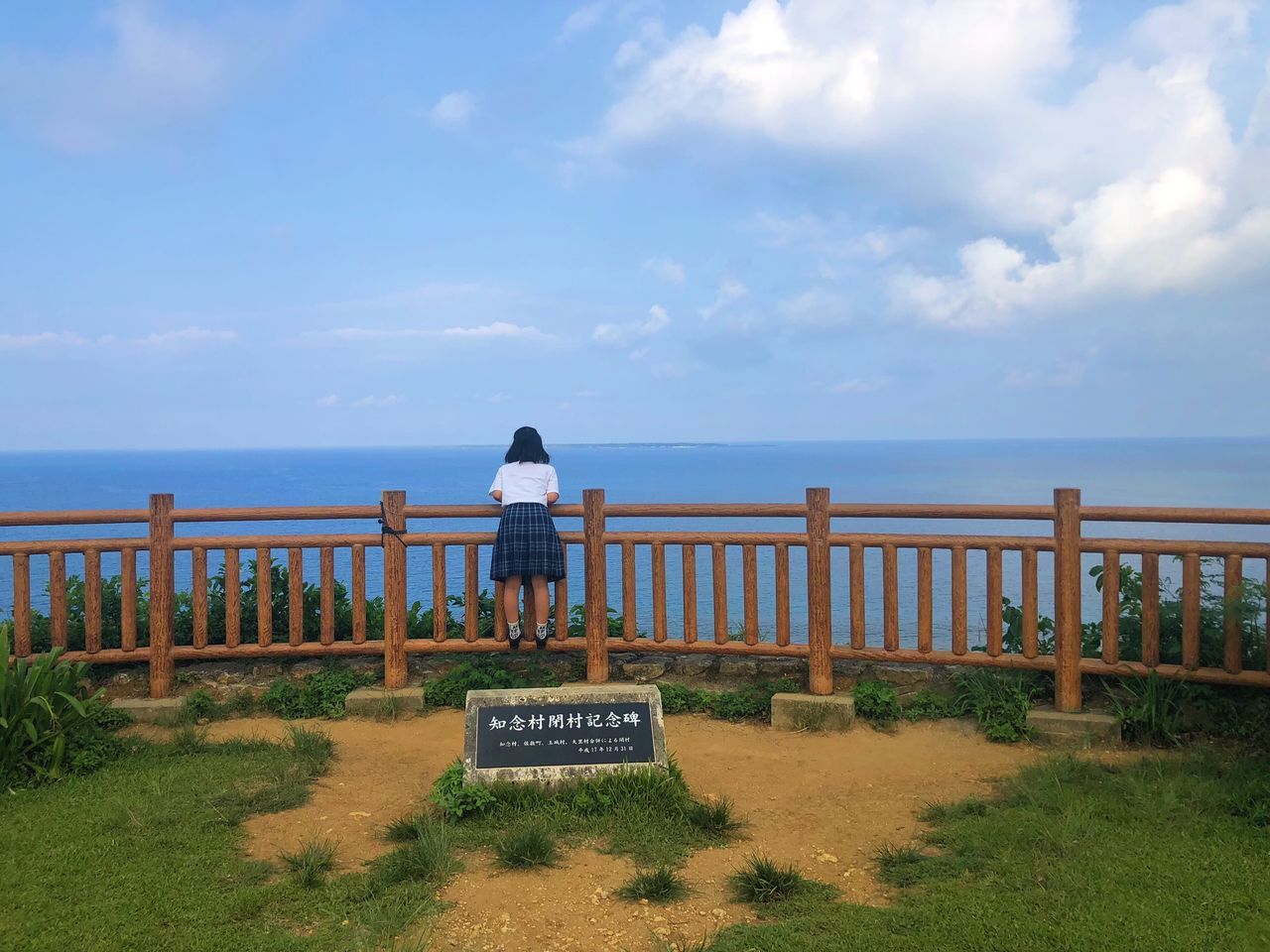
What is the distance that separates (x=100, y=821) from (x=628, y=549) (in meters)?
3.61

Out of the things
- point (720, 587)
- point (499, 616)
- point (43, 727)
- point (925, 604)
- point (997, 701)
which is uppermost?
point (720, 587)

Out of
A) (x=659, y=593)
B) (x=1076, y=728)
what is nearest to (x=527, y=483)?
(x=659, y=593)

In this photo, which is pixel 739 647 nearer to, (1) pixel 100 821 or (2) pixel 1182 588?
(2) pixel 1182 588

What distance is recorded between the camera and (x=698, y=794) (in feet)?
16.9

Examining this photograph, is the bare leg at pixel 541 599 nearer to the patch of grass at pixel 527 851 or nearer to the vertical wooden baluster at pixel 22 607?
the patch of grass at pixel 527 851

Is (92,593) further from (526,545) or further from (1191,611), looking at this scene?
(1191,611)

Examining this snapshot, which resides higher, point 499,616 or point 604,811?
point 499,616

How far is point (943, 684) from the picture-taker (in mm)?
6625

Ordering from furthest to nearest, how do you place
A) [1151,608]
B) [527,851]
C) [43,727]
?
[1151,608] → [43,727] → [527,851]

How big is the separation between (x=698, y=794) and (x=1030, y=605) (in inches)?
101

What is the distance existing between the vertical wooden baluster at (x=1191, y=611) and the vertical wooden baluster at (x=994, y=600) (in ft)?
3.48

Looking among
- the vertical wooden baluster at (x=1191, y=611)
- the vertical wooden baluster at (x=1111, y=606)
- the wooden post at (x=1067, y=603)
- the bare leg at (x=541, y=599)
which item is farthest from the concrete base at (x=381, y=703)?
the vertical wooden baluster at (x=1191, y=611)

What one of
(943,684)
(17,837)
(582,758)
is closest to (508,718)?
(582,758)

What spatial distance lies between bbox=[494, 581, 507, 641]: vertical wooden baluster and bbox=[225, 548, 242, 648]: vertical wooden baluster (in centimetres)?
182
